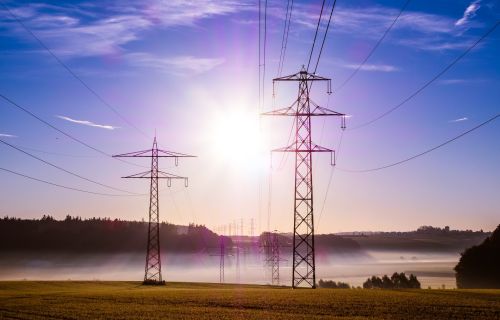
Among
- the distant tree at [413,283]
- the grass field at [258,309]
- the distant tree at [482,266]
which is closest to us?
the grass field at [258,309]

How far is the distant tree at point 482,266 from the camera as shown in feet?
339

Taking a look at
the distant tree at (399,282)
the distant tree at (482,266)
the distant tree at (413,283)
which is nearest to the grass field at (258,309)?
the distant tree at (482,266)

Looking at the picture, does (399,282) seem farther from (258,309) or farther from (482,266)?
(258,309)

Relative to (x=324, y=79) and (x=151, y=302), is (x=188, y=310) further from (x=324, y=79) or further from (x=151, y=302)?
(x=324, y=79)

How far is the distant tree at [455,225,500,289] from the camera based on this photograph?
103m

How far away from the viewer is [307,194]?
207ft

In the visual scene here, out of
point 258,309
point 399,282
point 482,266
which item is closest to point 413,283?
point 399,282

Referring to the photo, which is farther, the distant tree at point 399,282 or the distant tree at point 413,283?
the distant tree at point 399,282

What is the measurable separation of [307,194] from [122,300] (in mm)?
25636

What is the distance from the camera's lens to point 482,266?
10569 cm

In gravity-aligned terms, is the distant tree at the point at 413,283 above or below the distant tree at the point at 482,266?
below

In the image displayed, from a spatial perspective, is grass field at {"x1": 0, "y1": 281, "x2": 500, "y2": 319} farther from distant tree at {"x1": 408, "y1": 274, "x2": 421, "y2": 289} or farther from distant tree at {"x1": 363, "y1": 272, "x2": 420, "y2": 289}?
distant tree at {"x1": 363, "y1": 272, "x2": 420, "y2": 289}

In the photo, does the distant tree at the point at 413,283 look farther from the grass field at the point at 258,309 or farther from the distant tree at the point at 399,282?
the grass field at the point at 258,309

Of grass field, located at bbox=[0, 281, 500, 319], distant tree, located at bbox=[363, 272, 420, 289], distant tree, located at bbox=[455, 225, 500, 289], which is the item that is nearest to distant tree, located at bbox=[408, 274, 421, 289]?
distant tree, located at bbox=[363, 272, 420, 289]
